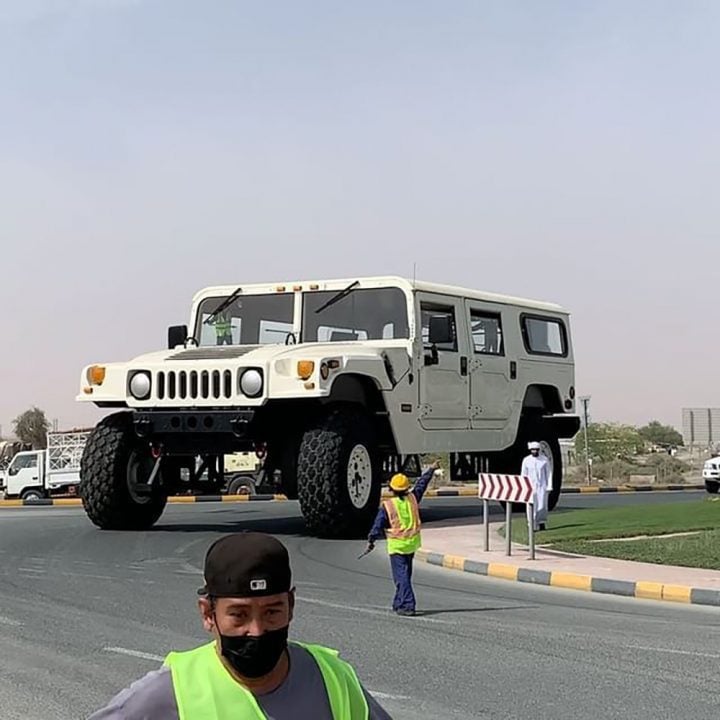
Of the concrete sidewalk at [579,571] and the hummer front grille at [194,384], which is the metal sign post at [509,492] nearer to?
the concrete sidewalk at [579,571]

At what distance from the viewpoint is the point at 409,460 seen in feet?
63.7

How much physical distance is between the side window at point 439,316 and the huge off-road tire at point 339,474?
5.89 feet

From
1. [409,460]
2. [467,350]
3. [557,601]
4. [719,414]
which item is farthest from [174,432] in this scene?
[719,414]

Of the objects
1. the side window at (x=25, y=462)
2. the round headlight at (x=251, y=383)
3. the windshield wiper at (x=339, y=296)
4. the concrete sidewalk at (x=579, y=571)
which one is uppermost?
the windshield wiper at (x=339, y=296)

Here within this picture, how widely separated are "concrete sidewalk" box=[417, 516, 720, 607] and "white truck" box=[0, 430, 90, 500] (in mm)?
20536

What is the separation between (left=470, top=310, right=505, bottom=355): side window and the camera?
20.4 metres

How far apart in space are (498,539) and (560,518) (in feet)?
13.1

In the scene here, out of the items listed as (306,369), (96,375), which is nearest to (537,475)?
(306,369)

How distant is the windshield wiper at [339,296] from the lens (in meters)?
18.6

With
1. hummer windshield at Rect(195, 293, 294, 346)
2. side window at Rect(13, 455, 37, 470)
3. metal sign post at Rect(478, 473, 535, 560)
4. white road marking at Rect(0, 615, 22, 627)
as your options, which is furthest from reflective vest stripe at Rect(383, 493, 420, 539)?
side window at Rect(13, 455, 37, 470)

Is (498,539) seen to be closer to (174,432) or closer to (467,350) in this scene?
(467,350)

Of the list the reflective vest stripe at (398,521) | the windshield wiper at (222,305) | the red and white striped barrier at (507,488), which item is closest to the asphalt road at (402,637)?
the reflective vest stripe at (398,521)

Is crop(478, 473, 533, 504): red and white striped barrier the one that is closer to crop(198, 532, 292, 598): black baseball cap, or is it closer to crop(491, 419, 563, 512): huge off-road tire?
crop(491, 419, 563, 512): huge off-road tire

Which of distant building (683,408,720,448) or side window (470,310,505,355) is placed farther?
distant building (683,408,720,448)
